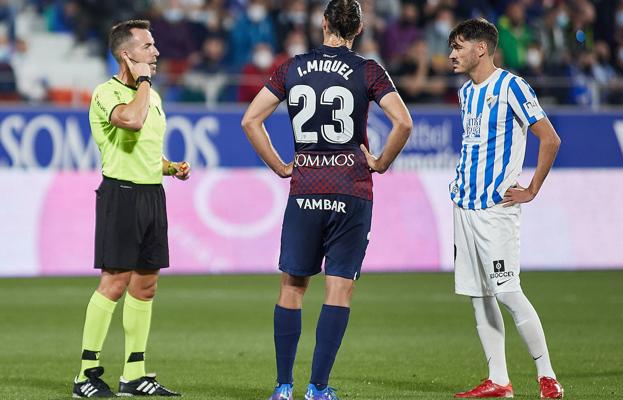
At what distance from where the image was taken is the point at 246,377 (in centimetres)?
846

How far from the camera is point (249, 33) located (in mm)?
20312

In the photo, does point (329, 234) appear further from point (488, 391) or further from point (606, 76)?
point (606, 76)

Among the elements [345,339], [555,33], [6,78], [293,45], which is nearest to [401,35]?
[293,45]

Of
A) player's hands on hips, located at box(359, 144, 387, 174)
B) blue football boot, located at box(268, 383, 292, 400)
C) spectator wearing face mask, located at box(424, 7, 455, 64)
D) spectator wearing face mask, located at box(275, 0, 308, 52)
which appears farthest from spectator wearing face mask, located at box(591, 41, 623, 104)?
blue football boot, located at box(268, 383, 292, 400)

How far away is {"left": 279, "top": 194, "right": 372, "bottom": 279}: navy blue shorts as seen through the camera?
6.82 meters

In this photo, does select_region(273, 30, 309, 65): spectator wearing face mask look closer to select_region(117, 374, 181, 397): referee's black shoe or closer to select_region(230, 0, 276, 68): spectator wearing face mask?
select_region(230, 0, 276, 68): spectator wearing face mask

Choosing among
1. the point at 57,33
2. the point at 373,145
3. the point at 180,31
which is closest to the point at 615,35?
the point at 373,145

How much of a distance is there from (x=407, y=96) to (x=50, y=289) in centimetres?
713

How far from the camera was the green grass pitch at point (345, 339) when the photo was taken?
814 cm

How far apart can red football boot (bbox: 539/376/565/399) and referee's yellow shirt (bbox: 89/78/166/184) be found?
8.85 ft

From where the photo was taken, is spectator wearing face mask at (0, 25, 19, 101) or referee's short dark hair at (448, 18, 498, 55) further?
spectator wearing face mask at (0, 25, 19, 101)

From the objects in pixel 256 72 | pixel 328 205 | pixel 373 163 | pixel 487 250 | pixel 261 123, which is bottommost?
pixel 487 250

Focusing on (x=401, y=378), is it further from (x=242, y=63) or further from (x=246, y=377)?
(x=242, y=63)

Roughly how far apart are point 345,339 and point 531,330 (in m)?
3.50
